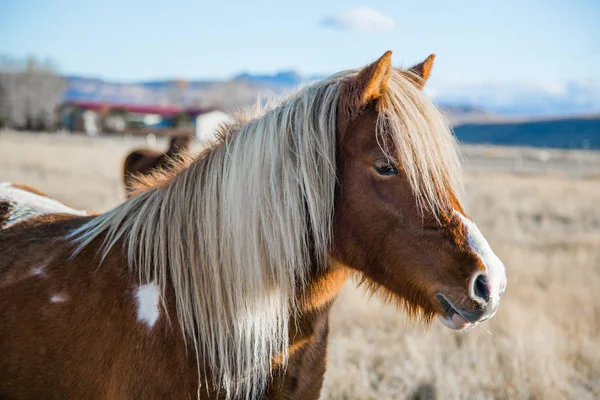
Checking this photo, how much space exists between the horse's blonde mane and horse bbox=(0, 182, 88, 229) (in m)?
1.08

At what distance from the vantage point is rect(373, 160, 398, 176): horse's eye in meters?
2.07

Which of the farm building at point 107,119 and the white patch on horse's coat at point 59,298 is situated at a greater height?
the white patch on horse's coat at point 59,298

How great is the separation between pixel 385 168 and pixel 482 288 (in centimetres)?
64

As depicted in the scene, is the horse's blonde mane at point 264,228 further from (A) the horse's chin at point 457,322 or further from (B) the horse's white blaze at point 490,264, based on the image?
(A) the horse's chin at point 457,322

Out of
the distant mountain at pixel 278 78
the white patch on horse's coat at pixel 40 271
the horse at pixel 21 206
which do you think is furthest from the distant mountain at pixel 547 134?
the white patch on horse's coat at pixel 40 271

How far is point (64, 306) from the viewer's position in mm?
2285

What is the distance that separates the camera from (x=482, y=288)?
1.91m

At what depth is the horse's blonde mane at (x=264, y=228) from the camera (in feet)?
7.00

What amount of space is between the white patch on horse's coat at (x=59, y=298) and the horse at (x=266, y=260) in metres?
0.01

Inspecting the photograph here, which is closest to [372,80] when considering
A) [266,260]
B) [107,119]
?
[266,260]

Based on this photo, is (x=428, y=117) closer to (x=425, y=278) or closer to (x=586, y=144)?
(x=425, y=278)

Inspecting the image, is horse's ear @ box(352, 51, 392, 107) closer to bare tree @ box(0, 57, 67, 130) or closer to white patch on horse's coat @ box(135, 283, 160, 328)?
white patch on horse's coat @ box(135, 283, 160, 328)

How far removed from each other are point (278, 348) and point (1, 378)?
4.56 feet

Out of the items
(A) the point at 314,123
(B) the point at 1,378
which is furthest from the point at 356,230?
(B) the point at 1,378
